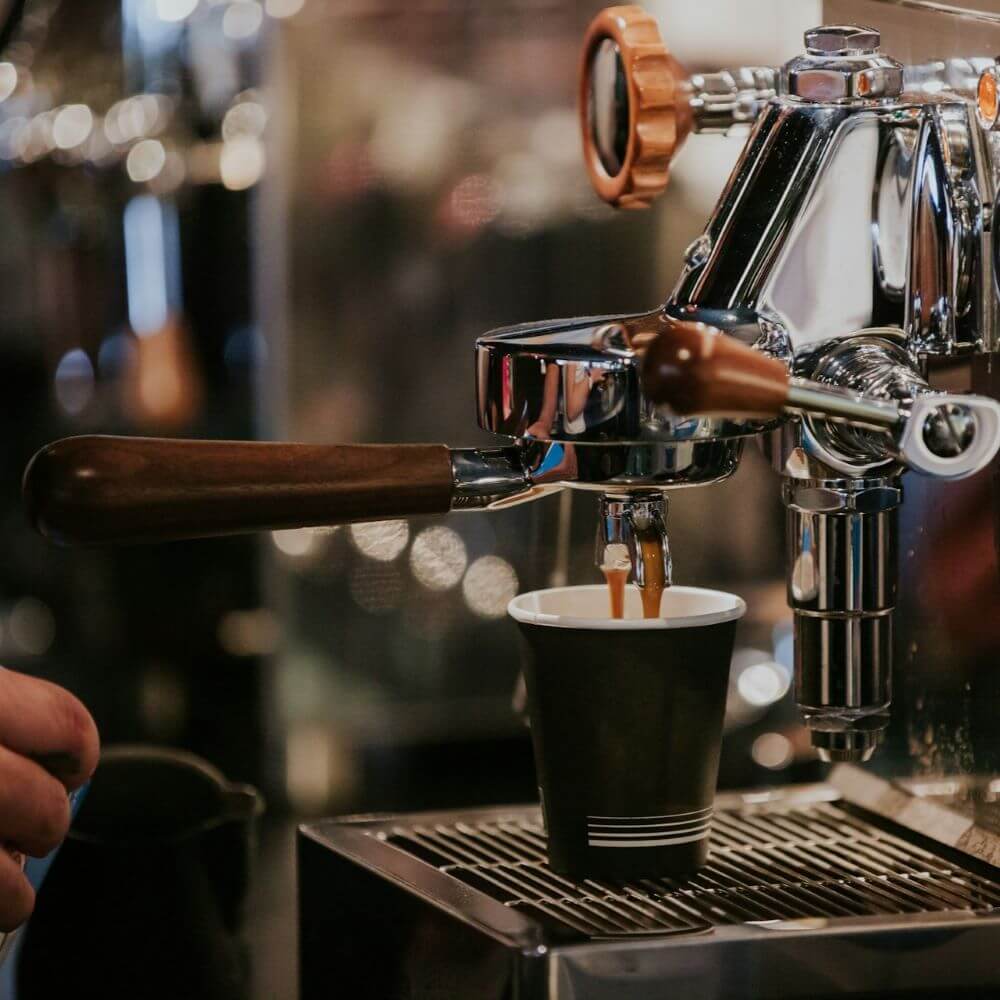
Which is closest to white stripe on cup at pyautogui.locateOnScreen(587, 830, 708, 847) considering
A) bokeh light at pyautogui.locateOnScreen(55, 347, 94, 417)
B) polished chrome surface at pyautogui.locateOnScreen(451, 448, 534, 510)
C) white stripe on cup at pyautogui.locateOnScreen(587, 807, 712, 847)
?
white stripe on cup at pyautogui.locateOnScreen(587, 807, 712, 847)

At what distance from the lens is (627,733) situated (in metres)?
0.53

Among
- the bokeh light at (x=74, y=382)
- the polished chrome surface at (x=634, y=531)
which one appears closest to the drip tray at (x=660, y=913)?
the polished chrome surface at (x=634, y=531)

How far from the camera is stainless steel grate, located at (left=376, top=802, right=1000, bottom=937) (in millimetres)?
510

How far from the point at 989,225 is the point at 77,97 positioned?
0.58 metres

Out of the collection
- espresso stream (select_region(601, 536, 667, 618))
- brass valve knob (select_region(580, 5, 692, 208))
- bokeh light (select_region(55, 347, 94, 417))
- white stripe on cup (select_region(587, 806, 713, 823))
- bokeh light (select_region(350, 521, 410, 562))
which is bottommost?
white stripe on cup (select_region(587, 806, 713, 823))

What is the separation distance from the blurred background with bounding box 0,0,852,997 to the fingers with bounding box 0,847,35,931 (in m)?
0.23

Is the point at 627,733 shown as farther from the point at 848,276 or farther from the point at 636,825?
the point at 848,276

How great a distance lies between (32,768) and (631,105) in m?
0.29

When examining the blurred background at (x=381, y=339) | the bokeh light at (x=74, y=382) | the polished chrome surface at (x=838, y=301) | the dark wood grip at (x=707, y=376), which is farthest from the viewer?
the bokeh light at (x=74, y=382)

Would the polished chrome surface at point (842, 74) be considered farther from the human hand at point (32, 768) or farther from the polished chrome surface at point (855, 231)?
the human hand at point (32, 768)

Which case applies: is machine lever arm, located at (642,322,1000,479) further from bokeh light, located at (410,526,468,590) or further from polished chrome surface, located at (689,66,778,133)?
bokeh light, located at (410,526,468,590)

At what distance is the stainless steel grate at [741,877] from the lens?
20.1 inches

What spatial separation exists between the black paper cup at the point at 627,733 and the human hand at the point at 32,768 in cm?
15

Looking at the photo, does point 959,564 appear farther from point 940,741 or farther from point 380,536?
point 380,536
